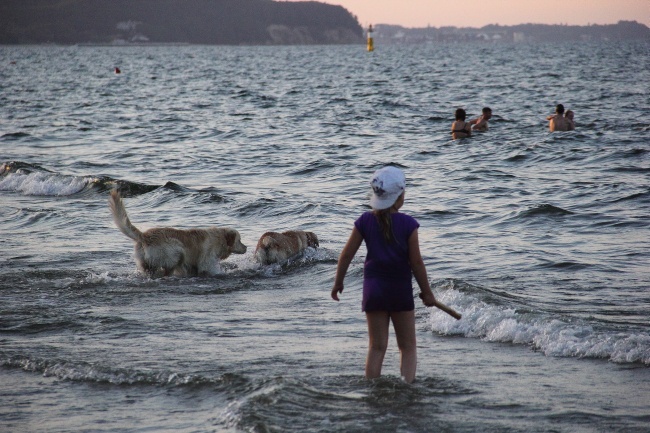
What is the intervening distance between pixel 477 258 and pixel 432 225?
7.20ft

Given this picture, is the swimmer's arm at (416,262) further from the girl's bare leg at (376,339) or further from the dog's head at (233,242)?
the dog's head at (233,242)

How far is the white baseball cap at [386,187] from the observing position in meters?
5.28

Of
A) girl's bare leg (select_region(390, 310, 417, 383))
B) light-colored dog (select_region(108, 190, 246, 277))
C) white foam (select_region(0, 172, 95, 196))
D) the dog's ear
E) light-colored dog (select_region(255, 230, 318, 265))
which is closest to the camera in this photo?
girl's bare leg (select_region(390, 310, 417, 383))

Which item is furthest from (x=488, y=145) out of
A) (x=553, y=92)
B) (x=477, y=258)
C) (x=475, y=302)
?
(x=553, y=92)

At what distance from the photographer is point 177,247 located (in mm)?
9039

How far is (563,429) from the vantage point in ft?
16.4

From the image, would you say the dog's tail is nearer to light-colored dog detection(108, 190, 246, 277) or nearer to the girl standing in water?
light-colored dog detection(108, 190, 246, 277)

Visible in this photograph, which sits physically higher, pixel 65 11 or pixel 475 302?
pixel 65 11

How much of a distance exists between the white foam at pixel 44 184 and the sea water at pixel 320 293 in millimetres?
49

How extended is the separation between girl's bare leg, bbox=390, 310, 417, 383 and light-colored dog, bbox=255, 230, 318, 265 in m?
4.15

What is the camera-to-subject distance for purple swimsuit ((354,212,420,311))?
5324 millimetres

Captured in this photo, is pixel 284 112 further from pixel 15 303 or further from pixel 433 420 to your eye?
pixel 433 420

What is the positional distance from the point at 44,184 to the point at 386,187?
40.7 feet

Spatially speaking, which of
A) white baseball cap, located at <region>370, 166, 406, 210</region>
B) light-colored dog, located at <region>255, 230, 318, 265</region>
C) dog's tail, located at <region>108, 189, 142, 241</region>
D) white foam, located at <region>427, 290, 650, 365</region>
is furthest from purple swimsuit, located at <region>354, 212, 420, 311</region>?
light-colored dog, located at <region>255, 230, 318, 265</region>
